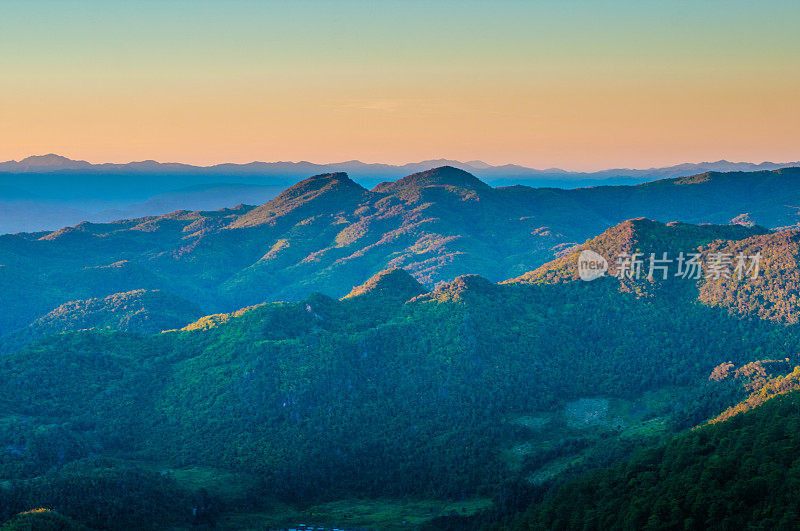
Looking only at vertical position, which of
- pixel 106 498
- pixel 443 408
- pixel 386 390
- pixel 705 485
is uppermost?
pixel 705 485

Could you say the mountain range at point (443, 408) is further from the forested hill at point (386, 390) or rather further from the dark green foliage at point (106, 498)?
the forested hill at point (386, 390)

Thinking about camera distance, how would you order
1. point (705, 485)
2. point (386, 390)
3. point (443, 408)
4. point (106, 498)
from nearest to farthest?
point (705, 485) → point (106, 498) → point (443, 408) → point (386, 390)

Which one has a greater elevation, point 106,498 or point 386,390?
point 386,390

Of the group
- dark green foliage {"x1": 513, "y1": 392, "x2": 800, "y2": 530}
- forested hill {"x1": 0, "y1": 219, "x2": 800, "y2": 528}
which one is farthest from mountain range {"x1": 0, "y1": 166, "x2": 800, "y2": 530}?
forested hill {"x1": 0, "y1": 219, "x2": 800, "y2": 528}

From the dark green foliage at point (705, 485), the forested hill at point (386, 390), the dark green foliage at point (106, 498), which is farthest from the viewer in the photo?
the forested hill at point (386, 390)

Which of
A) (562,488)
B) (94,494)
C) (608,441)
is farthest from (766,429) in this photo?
(94,494)

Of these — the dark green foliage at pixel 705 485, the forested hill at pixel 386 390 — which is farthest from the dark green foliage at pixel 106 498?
the dark green foliage at pixel 705 485

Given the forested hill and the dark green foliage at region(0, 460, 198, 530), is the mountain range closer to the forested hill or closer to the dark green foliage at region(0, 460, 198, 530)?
the dark green foliage at region(0, 460, 198, 530)

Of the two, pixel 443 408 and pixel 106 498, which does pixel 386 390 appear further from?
pixel 106 498

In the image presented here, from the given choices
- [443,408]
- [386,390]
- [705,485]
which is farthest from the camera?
[386,390]

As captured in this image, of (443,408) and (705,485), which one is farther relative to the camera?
(443,408)

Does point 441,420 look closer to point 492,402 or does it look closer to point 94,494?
point 492,402

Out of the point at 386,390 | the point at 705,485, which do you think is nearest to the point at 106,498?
the point at 386,390
